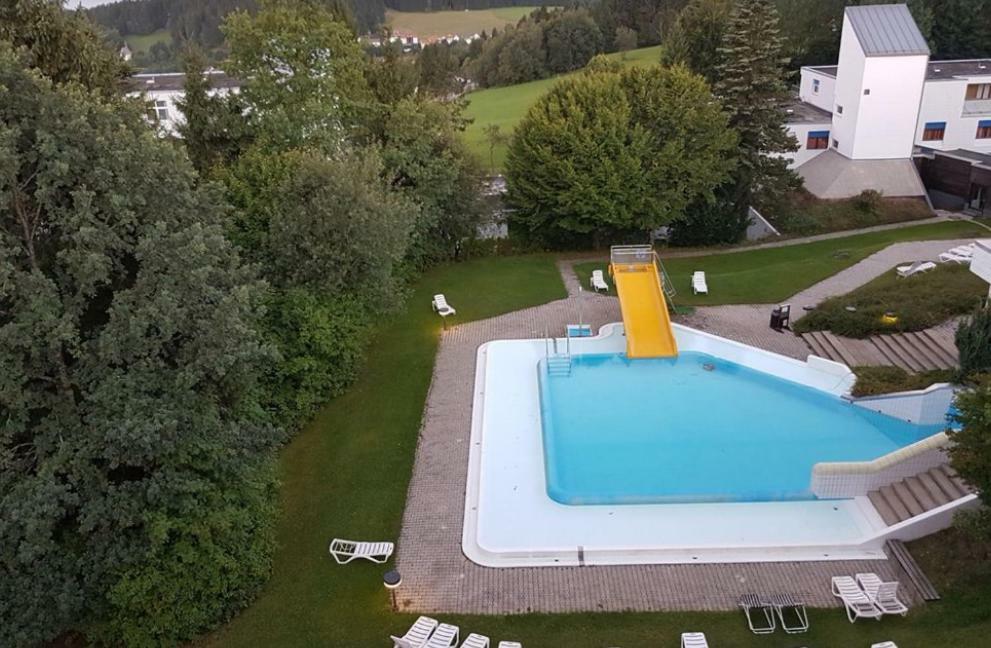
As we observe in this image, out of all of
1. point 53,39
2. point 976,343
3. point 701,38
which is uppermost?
point 53,39

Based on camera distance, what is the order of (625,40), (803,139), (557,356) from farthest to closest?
1. (625,40)
2. (803,139)
3. (557,356)

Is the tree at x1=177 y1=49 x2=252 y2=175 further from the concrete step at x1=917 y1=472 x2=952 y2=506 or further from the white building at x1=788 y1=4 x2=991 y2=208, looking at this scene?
the white building at x1=788 y1=4 x2=991 y2=208

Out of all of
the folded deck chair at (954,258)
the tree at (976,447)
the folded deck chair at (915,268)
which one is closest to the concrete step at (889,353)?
the folded deck chair at (915,268)

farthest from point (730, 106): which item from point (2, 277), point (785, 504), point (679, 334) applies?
point (2, 277)

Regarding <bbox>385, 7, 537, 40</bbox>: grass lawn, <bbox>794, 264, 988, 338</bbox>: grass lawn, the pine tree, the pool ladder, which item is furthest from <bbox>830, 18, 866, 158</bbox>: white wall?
<bbox>385, 7, 537, 40</bbox>: grass lawn

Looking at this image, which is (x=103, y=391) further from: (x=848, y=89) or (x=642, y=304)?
(x=848, y=89)

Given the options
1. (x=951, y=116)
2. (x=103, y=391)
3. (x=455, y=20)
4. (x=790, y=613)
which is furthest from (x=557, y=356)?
(x=455, y=20)
